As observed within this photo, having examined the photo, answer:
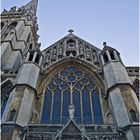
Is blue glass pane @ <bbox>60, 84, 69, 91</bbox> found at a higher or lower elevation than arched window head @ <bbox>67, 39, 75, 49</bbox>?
lower

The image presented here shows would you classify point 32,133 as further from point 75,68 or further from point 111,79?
point 75,68

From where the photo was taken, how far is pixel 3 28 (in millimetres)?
24781

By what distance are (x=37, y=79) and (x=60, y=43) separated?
21.0 feet

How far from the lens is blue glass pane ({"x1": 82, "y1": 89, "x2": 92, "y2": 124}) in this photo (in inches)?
528

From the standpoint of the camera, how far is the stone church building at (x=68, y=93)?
11.0m

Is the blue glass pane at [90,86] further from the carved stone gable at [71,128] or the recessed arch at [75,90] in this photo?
the carved stone gable at [71,128]

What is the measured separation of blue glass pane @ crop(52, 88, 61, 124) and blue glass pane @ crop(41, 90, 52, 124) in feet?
1.07

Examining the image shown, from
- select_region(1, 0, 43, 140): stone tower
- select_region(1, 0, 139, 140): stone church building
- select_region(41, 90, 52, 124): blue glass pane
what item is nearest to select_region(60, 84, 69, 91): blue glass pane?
select_region(1, 0, 139, 140): stone church building

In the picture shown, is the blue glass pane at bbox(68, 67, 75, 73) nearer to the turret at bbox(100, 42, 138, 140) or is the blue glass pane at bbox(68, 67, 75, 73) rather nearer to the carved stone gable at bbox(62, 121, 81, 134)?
the turret at bbox(100, 42, 138, 140)

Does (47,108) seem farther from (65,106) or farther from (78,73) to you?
(78,73)

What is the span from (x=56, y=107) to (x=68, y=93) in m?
1.42

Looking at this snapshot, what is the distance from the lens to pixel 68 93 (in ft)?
50.0

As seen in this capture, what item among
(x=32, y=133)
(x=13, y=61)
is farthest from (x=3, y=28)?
(x=32, y=133)

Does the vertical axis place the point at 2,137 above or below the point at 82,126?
Result: below
